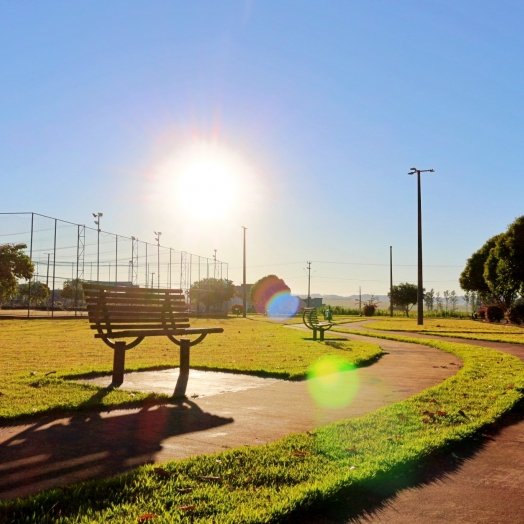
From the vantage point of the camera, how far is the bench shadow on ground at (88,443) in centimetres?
329

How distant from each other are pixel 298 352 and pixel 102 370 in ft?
16.2

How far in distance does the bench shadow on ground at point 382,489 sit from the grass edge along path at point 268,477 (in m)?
0.04

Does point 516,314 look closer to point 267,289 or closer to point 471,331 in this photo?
point 471,331

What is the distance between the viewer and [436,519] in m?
2.79

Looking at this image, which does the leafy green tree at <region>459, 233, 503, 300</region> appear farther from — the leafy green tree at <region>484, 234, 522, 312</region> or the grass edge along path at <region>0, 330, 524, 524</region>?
the grass edge along path at <region>0, 330, 524, 524</region>

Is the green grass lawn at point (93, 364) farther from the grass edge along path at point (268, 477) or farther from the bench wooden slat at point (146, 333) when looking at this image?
the grass edge along path at point (268, 477)

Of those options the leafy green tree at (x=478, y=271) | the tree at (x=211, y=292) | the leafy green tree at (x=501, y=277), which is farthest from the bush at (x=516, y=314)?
the tree at (x=211, y=292)

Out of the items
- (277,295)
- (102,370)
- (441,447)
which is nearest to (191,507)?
(441,447)

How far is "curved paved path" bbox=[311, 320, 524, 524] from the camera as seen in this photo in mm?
2816

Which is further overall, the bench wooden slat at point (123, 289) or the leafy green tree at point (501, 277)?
the leafy green tree at point (501, 277)

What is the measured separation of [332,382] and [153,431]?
135 inches

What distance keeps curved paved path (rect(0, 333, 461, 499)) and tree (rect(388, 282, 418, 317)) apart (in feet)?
210

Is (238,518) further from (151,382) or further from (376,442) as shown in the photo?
(151,382)

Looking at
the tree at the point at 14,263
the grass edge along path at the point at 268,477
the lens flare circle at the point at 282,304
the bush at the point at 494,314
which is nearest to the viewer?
the grass edge along path at the point at 268,477
